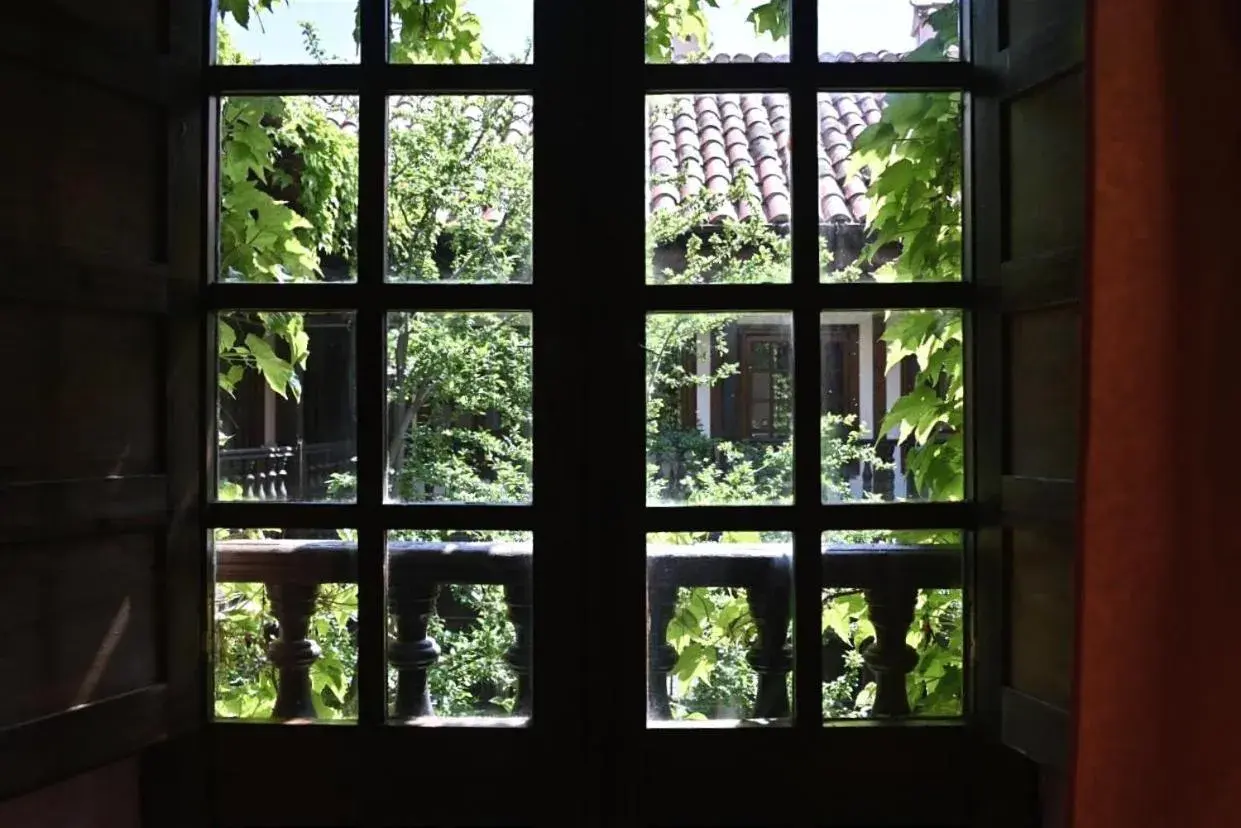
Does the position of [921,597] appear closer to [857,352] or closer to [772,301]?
[857,352]

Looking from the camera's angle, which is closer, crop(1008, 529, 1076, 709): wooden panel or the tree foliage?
crop(1008, 529, 1076, 709): wooden panel

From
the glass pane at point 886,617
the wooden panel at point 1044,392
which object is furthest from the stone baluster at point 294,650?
the wooden panel at point 1044,392

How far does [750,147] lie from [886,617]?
2.30 ft

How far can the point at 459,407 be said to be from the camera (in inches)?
54.0

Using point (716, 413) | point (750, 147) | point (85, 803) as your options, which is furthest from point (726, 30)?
point (85, 803)

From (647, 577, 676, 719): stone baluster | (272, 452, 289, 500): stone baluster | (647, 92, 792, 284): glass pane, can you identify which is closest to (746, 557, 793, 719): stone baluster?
(647, 577, 676, 719): stone baluster

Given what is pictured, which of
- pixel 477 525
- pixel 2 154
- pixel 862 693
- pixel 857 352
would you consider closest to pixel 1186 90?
pixel 857 352

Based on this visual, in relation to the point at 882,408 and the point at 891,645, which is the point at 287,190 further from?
the point at 891,645

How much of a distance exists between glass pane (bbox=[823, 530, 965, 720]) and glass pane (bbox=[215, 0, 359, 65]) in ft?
3.28

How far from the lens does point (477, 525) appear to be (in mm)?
1350

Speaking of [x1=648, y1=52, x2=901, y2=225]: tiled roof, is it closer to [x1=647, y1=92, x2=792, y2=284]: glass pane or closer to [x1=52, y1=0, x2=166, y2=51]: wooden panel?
[x1=647, y1=92, x2=792, y2=284]: glass pane

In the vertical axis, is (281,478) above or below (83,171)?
below

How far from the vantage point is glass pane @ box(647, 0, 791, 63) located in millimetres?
1377

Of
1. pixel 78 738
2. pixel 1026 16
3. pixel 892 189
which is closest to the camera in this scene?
pixel 78 738
